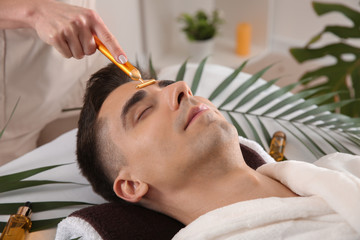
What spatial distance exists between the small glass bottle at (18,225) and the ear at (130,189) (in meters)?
0.24

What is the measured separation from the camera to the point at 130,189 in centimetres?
105

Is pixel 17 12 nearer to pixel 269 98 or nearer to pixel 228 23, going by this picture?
pixel 269 98

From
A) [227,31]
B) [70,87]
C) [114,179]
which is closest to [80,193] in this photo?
[114,179]

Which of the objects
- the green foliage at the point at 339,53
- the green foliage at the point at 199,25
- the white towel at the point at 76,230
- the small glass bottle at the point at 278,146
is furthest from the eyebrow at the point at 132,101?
the green foliage at the point at 199,25

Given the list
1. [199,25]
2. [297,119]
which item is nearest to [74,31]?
[297,119]

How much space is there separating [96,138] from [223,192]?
0.34 metres

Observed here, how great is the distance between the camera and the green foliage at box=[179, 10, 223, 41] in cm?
272

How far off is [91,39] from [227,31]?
7.34 ft

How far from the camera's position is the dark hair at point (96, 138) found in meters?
1.09

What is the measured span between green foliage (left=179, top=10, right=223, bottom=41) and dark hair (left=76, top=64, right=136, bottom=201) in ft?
5.27

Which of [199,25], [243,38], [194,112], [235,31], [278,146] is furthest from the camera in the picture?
[235,31]

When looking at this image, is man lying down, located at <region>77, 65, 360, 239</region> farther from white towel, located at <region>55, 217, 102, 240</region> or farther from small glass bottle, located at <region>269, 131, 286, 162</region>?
small glass bottle, located at <region>269, 131, 286, 162</region>

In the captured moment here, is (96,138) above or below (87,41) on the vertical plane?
below

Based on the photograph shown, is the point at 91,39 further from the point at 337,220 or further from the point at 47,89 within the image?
the point at 337,220
